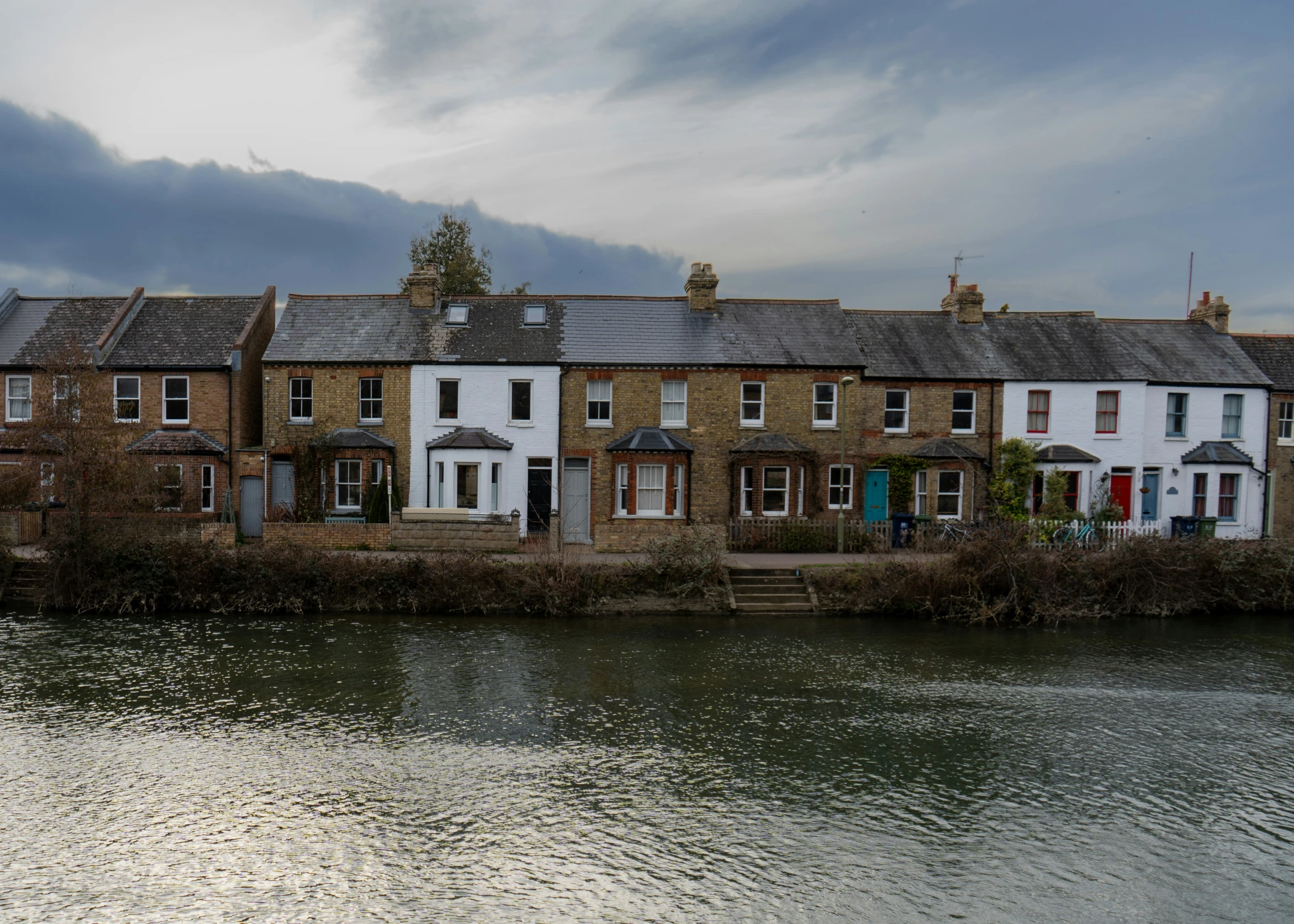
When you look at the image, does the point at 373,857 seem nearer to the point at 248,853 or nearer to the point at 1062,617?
the point at 248,853

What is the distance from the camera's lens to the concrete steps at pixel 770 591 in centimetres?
2103

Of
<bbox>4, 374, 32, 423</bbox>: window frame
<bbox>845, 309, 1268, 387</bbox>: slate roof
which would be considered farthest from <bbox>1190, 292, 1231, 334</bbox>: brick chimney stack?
<bbox>4, 374, 32, 423</bbox>: window frame

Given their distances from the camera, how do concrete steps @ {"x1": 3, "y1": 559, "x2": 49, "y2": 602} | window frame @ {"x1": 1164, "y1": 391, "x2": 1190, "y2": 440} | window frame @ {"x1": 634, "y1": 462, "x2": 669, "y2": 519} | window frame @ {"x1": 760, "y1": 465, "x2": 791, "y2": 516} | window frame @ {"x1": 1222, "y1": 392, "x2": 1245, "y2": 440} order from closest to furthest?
1. concrete steps @ {"x1": 3, "y1": 559, "x2": 49, "y2": 602}
2. window frame @ {"x1": 634, "y1": 462, "x2": 669, "y2": 519}
3. window frame @ {"x1": 760, "y1": 465, "x2": 791, "y2": 516}
4. window frame @ {"x1": 1164, "y1": 391, "x2": 1190, "y2": 440}
5. window frame @ {"x1": 1222, "y1": 392, "x2": 1245, "y2": 440}

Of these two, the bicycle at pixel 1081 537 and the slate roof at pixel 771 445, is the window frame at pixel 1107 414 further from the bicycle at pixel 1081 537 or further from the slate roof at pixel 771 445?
the slate roof at pixel 771 445

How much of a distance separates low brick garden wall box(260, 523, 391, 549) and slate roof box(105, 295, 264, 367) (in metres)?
8.02

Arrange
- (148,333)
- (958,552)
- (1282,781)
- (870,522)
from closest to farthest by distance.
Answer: (1282,781) < (958,552) < (870,522) < (148,333)

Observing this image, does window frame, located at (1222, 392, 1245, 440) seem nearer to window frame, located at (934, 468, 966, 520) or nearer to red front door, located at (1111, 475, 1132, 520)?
red front door, located at (1111, 475, 1132, 520)

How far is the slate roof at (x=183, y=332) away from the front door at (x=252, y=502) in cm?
436

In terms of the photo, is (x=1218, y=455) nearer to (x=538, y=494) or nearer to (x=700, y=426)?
(x=700, y=426)

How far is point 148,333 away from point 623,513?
18823 mm

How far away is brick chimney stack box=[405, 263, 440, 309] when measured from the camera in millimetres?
29875

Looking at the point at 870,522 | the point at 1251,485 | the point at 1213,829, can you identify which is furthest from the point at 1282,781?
the point at 1251,485

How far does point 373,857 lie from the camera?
8875 millimetres

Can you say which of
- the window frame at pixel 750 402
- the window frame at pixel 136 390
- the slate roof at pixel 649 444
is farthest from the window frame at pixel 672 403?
the window frame at pixel 136 390
